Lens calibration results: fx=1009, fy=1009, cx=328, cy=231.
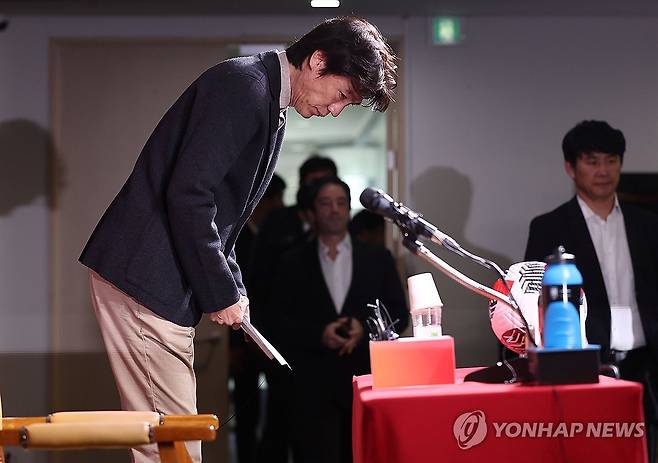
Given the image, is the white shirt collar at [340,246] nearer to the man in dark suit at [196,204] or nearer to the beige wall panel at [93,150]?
the beige wall panel at [93,150]

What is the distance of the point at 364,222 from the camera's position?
4.25 meters

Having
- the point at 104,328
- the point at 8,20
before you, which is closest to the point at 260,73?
the point at 104,328

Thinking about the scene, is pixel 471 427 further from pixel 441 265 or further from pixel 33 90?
pixel 33 90

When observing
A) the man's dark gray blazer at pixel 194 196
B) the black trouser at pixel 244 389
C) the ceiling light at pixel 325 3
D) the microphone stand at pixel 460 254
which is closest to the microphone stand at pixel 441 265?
the microphone stand at pixel 460 254

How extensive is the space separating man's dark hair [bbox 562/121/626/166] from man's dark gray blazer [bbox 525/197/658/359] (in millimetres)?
236

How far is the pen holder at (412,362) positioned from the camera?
5.92 feet

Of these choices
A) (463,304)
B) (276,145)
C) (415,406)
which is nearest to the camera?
(415,406)

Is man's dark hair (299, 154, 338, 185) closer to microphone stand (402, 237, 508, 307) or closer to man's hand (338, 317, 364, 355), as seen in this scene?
man's hand (338, 317, 364, 355)

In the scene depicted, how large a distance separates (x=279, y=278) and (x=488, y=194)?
0.99 metres

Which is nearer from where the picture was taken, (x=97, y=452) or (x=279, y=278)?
(x=279, y=278)

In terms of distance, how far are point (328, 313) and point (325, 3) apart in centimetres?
130

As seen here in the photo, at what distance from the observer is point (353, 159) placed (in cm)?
457

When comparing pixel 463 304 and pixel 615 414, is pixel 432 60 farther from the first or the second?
pixel 615 414

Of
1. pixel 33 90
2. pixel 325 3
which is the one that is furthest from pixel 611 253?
pixel 33 90
